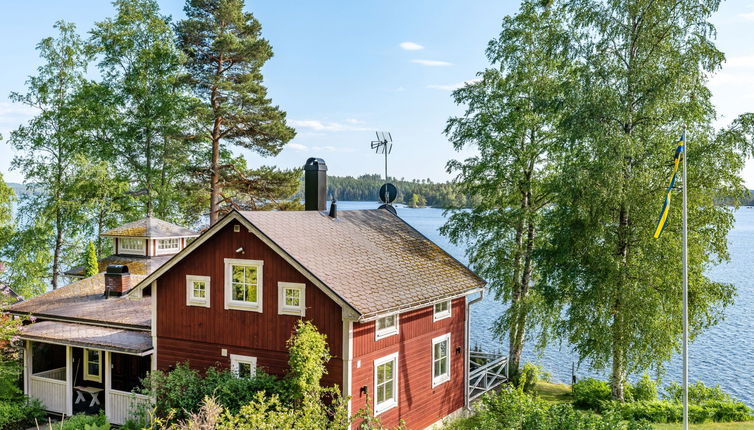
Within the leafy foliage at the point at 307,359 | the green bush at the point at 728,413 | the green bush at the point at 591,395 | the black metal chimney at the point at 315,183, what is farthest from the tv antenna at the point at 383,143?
the green bush at the point at 728,413

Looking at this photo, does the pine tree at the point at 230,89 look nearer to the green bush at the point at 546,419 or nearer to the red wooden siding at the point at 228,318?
the red wooden siding at the point at 228,318

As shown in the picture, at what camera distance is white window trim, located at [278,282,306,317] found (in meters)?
13.2

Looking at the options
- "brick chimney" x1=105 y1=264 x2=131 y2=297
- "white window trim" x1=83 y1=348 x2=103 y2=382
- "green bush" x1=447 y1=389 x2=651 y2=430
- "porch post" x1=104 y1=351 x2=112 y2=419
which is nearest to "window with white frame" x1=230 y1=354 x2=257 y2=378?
"porch post" x1=104 y1=351 x2=112 y2=419

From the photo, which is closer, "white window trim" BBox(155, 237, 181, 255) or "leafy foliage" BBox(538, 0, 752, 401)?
"leafy foliage" BBox(538, 0, 752, 401)

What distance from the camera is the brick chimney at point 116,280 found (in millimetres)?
18844

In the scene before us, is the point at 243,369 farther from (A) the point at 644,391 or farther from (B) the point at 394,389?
(A) the point at 644,391

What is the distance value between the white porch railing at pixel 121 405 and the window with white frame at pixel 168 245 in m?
9.05

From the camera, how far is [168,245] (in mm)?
24344

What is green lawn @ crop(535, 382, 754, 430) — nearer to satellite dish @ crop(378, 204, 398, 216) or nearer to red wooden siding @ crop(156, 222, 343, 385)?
satellite dish @ crop(378, 204, 398, 216)

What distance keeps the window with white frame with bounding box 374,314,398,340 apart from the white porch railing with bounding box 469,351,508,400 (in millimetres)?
5135

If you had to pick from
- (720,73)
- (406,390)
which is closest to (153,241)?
(406,390)

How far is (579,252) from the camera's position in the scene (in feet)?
57.1

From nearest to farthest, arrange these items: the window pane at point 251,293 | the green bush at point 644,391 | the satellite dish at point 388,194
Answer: the window pane at point 251,293, the green bush at point 644,391, the satellite dish at point 388,194

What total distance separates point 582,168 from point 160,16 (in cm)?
2659
